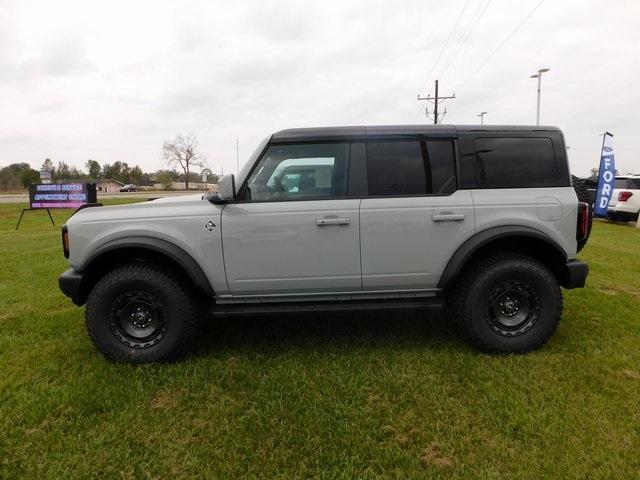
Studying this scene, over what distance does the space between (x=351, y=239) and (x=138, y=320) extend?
1813 mm

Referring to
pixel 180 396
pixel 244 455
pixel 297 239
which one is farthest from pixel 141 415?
pixel 297 239

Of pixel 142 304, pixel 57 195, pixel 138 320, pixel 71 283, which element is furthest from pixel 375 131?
pixel 57 195

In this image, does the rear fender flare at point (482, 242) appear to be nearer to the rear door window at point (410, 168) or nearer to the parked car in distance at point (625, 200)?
the rear door window at point (410, 168)

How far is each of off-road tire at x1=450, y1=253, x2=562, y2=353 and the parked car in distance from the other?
1131 cm

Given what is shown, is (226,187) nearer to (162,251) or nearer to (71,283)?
(162,251)

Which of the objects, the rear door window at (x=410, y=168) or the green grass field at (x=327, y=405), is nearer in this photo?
the green grass field at (x=327, y=405)

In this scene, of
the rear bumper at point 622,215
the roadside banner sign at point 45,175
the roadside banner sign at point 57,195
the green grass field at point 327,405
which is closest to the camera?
the green grass field at point 327,405

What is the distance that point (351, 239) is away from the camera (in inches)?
125

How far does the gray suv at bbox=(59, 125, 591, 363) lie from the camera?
3148mm

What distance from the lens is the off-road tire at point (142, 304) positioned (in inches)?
124

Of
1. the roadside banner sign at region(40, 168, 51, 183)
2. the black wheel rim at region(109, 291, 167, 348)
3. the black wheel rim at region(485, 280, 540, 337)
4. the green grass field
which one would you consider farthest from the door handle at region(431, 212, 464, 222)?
the roadside banner sign at region(40, 168, 51, 183)

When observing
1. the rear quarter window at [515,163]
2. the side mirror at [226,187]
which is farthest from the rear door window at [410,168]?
the side mirror at [226,187]

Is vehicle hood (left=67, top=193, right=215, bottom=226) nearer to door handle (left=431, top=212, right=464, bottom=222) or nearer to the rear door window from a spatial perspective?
the rear door window

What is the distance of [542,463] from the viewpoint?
2129 mm
